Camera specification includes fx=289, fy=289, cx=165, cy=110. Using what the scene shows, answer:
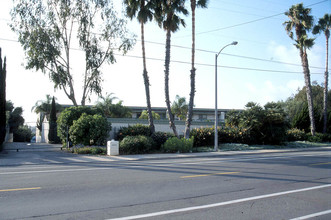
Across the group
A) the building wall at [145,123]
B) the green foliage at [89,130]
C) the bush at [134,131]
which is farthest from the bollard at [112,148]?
the building wall at [145,123]

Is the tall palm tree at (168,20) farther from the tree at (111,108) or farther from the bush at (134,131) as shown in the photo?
the tree at (111,108)

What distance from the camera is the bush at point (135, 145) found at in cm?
2020

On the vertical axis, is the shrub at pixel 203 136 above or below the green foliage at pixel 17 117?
below

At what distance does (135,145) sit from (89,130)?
422 cm

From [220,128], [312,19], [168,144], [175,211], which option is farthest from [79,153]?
[312,19]

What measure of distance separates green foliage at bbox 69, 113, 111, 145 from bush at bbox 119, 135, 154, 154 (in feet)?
8.89

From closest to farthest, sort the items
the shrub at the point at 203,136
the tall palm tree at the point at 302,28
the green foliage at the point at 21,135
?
the shrub at the point at 203,136 < the tall palm tree at the point at 302,28 < the green foliage at the point at 21,135

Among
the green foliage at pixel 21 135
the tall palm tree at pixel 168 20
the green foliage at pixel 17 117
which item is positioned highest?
the tall palm tree at pixel 168 20

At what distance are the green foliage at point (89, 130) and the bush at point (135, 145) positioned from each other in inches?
107

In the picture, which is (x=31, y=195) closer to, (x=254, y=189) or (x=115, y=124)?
(x=254, y=189)

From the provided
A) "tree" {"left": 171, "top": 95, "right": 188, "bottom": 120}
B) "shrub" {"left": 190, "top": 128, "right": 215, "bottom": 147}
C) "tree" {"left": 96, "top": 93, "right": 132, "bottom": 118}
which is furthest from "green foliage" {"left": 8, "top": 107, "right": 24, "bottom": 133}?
"shrub" {"left": 190, "top": 128, "right": 215, "bottom": 147}

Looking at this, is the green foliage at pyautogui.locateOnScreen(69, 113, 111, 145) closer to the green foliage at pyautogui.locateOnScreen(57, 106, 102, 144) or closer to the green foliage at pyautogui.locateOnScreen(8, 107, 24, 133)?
the green foliage at pyautogui.locateOnScreen(57, 106, 102, 144)

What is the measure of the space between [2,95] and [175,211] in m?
19.6

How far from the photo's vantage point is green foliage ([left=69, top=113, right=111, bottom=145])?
22.1m
